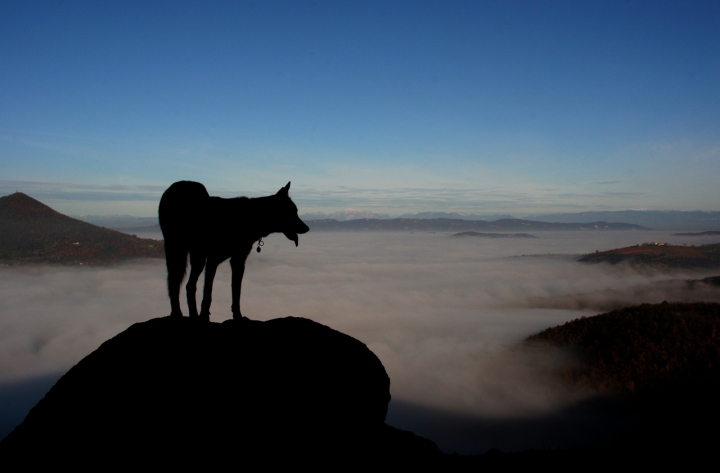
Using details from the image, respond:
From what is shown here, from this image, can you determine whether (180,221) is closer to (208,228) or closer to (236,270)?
(208,228)

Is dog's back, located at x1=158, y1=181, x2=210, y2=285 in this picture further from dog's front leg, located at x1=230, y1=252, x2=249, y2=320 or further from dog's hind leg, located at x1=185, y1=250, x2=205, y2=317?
dog's front leg, located at x1=230, y1=252, x2=249, y2=320

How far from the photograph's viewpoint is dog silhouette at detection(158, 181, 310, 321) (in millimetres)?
10430

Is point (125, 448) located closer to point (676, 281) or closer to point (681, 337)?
point (681, 337)

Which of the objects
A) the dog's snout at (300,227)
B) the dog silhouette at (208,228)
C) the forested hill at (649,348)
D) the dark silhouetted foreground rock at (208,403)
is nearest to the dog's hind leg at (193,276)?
the dog silhouette at (208,228)

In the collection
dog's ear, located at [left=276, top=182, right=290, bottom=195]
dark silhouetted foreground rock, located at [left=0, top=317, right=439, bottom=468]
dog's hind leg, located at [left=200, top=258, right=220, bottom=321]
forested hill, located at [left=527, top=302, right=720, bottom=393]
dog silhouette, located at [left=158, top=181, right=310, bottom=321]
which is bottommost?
forested hill, located at [left=527, top=302, right=720, bottom=393]

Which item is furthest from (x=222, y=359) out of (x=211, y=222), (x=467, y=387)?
(x=467, y=387)

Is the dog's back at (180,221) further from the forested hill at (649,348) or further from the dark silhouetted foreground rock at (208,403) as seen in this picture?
the forested hill at (649,348)

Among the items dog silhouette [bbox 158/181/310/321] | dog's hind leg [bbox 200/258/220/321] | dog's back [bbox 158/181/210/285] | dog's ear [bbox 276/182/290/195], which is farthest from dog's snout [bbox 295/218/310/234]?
dog's back [bbox 158/181/210/285]

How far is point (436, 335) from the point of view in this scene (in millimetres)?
191125

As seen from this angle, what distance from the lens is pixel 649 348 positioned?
250 ft

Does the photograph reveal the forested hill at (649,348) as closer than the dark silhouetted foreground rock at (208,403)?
No

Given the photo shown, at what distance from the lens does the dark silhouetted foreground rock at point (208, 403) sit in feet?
29.4

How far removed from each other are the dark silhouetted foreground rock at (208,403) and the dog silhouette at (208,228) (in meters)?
1.14

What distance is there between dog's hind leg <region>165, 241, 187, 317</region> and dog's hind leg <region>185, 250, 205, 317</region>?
0.67 ft
